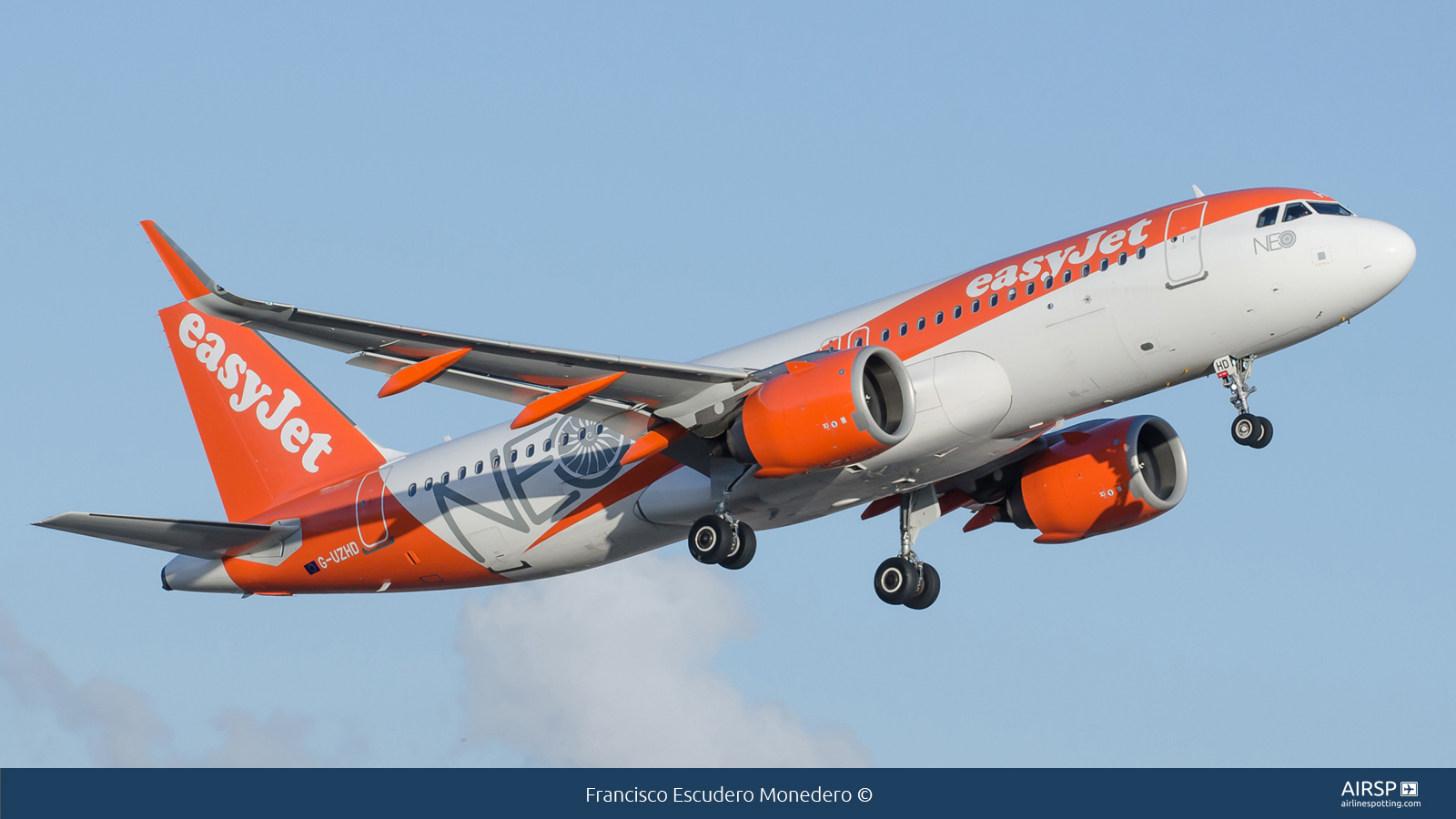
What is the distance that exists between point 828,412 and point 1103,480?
29.8 ft

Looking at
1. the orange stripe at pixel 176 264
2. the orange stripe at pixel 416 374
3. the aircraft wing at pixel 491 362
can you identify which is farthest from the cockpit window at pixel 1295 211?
the orange stripe at pixel 176 264

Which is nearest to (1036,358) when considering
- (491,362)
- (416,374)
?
(491,362)

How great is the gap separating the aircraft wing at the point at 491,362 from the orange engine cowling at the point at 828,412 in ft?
3.98

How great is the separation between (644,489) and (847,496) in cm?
403

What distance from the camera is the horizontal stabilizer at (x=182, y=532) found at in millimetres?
31844

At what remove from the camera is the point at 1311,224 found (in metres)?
27.6

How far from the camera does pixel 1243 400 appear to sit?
28.5 m

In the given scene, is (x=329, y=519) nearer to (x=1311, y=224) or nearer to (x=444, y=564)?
(x=444, y=564)

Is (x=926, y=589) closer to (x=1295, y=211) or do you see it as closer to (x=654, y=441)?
(x=654, y=441)

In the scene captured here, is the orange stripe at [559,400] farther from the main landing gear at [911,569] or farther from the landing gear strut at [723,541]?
the main landing gear at [911,569]

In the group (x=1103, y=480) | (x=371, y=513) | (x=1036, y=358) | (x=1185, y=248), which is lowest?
(x=1036, y=358)

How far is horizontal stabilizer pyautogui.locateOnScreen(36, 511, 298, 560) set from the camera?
31844mm

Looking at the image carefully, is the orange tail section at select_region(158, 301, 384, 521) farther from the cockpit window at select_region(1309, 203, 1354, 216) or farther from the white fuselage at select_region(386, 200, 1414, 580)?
the cockpit window at select_region(1309, 203, 1354, 216)

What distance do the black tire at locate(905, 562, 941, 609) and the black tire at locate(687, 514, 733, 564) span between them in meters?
5.93
